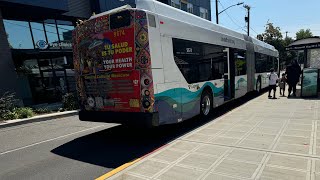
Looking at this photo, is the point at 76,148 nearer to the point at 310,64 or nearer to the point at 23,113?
the point at 23,113

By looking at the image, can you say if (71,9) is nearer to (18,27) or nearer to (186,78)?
(18,27)

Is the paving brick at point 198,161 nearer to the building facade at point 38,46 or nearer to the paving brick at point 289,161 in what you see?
the paving brick at point 289,161

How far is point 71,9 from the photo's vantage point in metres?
17.8

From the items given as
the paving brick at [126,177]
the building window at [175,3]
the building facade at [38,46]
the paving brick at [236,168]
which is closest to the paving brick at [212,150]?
the paving brick at [236,168]

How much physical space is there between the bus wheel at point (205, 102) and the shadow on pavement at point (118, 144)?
1.08ft

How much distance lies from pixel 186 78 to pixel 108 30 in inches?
98.0

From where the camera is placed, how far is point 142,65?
5617mm

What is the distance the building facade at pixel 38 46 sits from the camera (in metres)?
14.2

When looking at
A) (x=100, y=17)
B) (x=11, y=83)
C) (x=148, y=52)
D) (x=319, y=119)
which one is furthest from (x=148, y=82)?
(x=11, y=83)

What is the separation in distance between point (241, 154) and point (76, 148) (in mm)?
3908

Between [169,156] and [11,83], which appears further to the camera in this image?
[11,83]

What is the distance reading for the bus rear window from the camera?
5.74 meters

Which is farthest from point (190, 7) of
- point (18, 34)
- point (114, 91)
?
point (114, 91)

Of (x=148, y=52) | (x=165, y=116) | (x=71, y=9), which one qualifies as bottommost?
(x=165, y=116)
